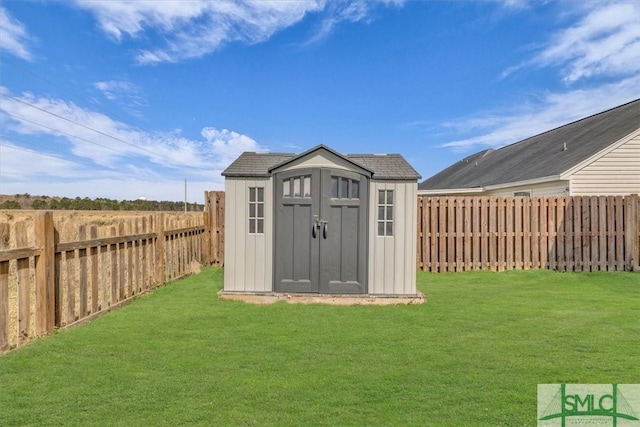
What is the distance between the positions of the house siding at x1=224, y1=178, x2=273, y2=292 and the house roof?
0.15 m

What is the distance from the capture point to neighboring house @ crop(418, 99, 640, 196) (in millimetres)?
10211

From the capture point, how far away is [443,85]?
12766mm

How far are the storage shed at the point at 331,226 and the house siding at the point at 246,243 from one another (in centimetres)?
2

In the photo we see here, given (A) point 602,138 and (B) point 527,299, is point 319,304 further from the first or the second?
(A) point 602,138

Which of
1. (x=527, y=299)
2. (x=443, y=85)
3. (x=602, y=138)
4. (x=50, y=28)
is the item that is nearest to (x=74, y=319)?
(x=527, y=299)

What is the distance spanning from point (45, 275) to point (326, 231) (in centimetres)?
369

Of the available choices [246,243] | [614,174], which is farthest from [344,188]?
[614,174]

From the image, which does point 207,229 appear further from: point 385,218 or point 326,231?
point 385,218

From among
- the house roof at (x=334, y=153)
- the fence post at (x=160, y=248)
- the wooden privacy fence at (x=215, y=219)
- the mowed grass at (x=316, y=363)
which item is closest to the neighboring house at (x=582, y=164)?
the mowed grass at (x=316, y=363)

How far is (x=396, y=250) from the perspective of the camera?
5.82 metres

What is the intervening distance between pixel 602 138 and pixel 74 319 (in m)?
14.7

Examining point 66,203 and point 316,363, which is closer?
point 316,363

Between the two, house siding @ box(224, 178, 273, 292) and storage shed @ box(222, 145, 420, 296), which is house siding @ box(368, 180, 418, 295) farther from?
house siding @ box(224, 178, 273, 292)

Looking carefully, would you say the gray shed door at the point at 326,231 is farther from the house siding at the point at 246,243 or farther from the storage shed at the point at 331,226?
the house siding at the point at 246,243
